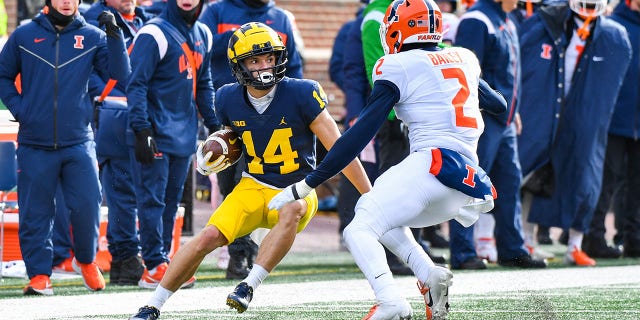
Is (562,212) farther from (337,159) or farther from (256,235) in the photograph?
(337,159)

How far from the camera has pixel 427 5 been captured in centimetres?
764

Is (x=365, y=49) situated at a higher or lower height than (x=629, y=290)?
higher

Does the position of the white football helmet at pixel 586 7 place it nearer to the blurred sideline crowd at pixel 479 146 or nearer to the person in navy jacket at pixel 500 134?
the blurred sideline crowd at pixel 479 146

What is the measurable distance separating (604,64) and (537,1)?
1.56 m

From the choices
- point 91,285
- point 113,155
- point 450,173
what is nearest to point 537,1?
point 113,155

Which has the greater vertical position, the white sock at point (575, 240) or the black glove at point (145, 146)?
the black glove at point (145, 146)

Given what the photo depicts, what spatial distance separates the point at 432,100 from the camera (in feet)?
24.3

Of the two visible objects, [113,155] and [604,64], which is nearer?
[113,155]

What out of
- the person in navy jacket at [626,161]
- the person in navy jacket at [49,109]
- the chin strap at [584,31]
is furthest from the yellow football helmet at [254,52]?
the person in navy jacket at [626,161]

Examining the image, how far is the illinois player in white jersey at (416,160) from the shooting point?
7.12 m

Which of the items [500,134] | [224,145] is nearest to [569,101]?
[500,134]

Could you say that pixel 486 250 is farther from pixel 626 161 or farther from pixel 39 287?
pixel 39 287

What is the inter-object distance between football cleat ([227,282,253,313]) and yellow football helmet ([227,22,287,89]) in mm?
1225

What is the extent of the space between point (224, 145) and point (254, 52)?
1.72 feet
